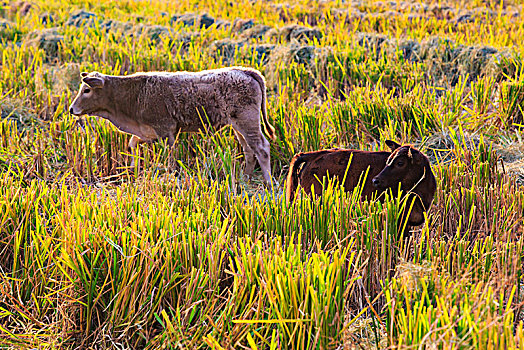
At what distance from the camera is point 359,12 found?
11.5 metres

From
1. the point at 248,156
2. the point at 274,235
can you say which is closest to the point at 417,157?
the point at 274,235

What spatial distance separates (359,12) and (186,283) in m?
10.1

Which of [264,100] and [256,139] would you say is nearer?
[256,139]

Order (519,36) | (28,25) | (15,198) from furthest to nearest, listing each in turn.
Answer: (28,25)
(519,36)
(15,198)

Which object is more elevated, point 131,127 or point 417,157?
point 417,157

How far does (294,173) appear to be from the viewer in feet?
11.4

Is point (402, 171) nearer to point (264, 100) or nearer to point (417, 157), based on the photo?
point (417, 157)

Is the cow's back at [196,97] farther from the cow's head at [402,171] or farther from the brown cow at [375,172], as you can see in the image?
the cow's head at [402,171]

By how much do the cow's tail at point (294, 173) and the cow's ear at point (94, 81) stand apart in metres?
2.17

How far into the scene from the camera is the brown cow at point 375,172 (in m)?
3.06

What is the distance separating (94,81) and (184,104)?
0.79 metres

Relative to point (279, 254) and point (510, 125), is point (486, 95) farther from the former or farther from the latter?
point (279, 254)

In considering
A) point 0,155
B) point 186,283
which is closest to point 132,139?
point 0,155

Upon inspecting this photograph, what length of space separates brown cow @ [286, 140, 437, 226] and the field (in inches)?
4.5
